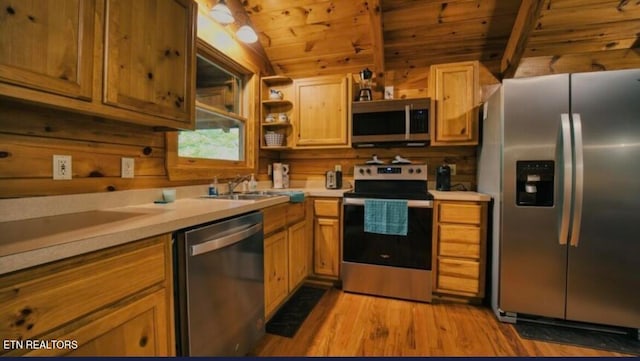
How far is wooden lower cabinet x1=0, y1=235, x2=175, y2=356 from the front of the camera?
2.25 ft

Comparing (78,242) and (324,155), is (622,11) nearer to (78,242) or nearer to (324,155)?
(324,155)

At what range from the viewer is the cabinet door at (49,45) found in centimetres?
86

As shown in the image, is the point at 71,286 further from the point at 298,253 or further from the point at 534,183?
the point at 534,183

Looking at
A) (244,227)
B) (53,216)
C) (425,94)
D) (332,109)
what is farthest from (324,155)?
(53,216)

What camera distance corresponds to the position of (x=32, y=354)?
70 cm

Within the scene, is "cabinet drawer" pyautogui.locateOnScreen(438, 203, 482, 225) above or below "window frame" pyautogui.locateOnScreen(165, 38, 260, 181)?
below

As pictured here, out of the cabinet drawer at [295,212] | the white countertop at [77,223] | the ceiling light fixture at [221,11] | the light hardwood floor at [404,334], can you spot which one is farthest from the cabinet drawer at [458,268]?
the ceiling light fixture at [221,11]

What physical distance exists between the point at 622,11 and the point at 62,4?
356cm

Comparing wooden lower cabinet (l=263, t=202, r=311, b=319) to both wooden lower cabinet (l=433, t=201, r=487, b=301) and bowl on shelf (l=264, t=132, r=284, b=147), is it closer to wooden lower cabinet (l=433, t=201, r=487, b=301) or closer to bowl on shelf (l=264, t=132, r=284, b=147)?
bowl on shelf (l=264, t=132, r=284, b=147)

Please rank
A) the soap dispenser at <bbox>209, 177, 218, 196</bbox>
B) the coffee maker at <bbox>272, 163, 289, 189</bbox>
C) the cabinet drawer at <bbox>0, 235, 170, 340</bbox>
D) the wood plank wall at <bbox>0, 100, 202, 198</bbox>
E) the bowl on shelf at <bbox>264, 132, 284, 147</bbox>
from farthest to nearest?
1. the coffee maker at <bbox>272, 163, 289, 189</bbox>
2. the bowl on shelf at <bbox>264, 132, 284, 147</bbox>
3. the soap dispenser at <bbox>209, 177, 218, 196</bbox>
4. the wood plank wall at <bbox>0, 100, 202, 198</bbox>
5. the cabinet drawer at <bbox>0, 235, 170, 340</bbox>

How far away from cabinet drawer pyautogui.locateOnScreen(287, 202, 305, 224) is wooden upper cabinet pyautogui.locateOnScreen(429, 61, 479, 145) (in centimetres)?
137

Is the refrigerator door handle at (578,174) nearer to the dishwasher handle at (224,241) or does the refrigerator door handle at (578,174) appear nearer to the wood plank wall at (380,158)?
the wood plank wall at (380,158)

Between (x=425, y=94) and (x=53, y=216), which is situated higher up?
(x=425, y=94)

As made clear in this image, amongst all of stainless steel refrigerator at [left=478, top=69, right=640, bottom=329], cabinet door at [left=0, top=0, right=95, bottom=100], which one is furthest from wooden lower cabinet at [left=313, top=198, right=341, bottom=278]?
cabinet door at [left=0, top=0, right=95, bottom=100]
